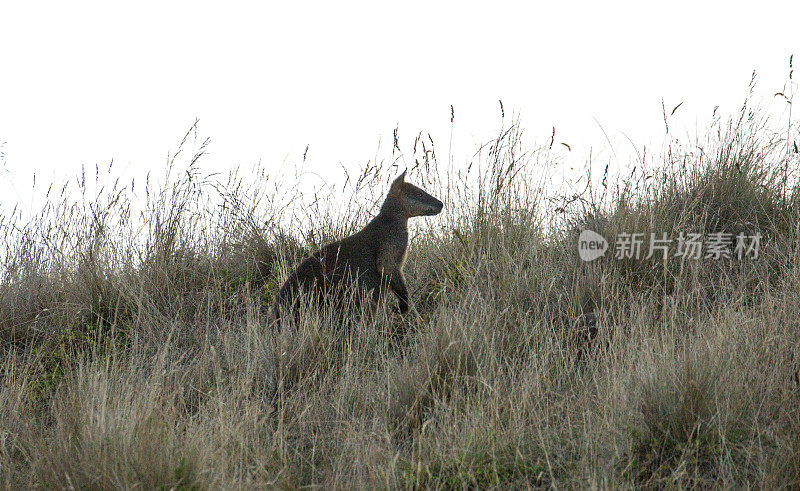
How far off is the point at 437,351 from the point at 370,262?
149cm

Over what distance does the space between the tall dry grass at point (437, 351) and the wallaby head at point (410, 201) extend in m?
0.67

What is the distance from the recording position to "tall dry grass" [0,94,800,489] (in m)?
3.67

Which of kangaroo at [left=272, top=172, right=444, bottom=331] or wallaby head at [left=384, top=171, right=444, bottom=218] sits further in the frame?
wallaby head at [left=384, top=171, right=444, bottom=218]

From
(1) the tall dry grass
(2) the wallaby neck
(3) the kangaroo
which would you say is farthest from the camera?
(2) the wallaby neck

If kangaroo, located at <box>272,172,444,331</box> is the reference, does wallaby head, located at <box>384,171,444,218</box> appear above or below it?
above

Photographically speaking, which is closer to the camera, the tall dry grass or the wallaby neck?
the tall dry grass

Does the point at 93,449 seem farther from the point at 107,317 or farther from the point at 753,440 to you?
the point at 107,317

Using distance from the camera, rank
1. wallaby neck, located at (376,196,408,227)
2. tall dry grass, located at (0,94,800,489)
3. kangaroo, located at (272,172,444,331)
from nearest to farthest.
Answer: tall dry grass, located at (0,94,800,489), kangaroo, located at (272,172,444,331), wallaby neck, located at (376,196,408,227)

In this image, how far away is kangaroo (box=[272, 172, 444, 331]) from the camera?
5945 millimetres

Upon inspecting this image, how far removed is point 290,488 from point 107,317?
13.6ft

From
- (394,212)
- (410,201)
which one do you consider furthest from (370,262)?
(410,201)

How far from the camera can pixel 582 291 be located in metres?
6.16

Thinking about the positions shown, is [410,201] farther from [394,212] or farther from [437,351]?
[437,351]

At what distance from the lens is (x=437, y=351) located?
487 centimetres
